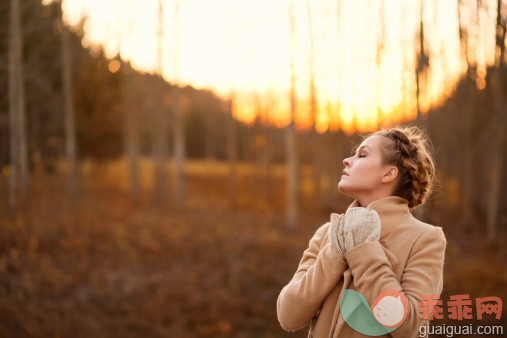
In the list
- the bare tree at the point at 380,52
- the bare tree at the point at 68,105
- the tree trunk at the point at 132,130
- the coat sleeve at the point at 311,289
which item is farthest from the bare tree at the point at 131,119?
the coat sleeve at the point at 311,289

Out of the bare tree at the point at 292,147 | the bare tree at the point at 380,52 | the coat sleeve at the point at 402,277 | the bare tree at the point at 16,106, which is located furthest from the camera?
the bare tree at the point at 292,147

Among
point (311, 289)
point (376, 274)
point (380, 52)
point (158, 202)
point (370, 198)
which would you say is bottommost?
point (158, 202)

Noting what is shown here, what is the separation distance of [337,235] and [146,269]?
9904mm

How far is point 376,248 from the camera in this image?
1597 millimetres

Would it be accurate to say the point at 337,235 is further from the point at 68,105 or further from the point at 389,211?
the point at 68,105

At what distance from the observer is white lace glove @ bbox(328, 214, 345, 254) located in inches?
64.5

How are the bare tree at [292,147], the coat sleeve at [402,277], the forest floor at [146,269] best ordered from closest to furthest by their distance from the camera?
the coat sleeve at [402,277]
the forest floor at [146,269]
the bare tree at [292,147]

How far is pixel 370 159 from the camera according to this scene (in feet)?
5.98

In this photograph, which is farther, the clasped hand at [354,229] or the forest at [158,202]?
the forest at [158,202]

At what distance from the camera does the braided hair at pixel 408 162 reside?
1815mm

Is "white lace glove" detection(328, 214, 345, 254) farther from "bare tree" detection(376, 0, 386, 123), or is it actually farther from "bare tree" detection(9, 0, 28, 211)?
"bare tree" detection(9, 0, 28, 211)

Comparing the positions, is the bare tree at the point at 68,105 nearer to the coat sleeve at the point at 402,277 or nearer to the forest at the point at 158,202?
the forest at the point at 158,202

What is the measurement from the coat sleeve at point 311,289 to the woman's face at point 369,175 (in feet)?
0.89

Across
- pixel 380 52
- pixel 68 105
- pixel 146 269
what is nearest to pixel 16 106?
pixel 68 105
